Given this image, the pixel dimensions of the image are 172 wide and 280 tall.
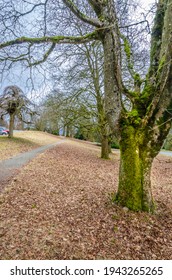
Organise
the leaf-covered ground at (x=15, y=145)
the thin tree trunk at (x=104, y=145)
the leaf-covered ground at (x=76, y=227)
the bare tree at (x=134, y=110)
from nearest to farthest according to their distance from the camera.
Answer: the leaf-covered ground at (x=76, y=227) → the bare tree at (x=134, y=110) → the leaf-covered ground at (x=15, y=145) → the thin tree trunk at (x=104, y=145)

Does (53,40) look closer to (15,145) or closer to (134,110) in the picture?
(134,110)

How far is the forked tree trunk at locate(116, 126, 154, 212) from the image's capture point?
3955 millimetres

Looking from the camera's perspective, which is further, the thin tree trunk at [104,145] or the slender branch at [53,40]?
the thin tree trunk at [104,145]

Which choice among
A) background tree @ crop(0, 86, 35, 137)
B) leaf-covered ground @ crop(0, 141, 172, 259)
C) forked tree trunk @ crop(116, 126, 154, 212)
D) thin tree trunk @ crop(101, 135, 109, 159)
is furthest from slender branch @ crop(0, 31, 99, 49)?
background tree @ crop(0, 86, 35, 137)

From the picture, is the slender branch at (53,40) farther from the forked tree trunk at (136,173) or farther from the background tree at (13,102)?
the background tree at (13,102)

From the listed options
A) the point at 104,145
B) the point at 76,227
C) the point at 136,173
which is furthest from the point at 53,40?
the point at 104,145

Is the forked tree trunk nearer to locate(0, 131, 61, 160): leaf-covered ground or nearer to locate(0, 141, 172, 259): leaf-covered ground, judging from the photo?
locate(0, 141, 172, 259): leaf-covered ground

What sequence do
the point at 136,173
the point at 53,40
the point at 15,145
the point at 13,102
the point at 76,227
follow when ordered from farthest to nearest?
the point at 13,102 < the point at 15,145 < the point at 53,40 < the point at 136,173 < the point at 76,227

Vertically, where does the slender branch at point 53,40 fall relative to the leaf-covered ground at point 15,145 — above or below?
above

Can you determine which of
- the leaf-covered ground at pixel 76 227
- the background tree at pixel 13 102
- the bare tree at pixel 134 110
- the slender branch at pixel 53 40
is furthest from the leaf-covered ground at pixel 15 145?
the bare tree at pixel 134 110

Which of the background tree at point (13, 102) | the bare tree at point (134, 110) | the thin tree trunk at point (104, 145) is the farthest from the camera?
the background tree at point (13, 102)

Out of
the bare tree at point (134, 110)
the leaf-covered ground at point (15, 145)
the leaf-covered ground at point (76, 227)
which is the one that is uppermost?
the bare tree at point (134, 110)

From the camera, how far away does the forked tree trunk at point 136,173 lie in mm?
3955

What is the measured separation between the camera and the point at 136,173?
3959 millimetres
